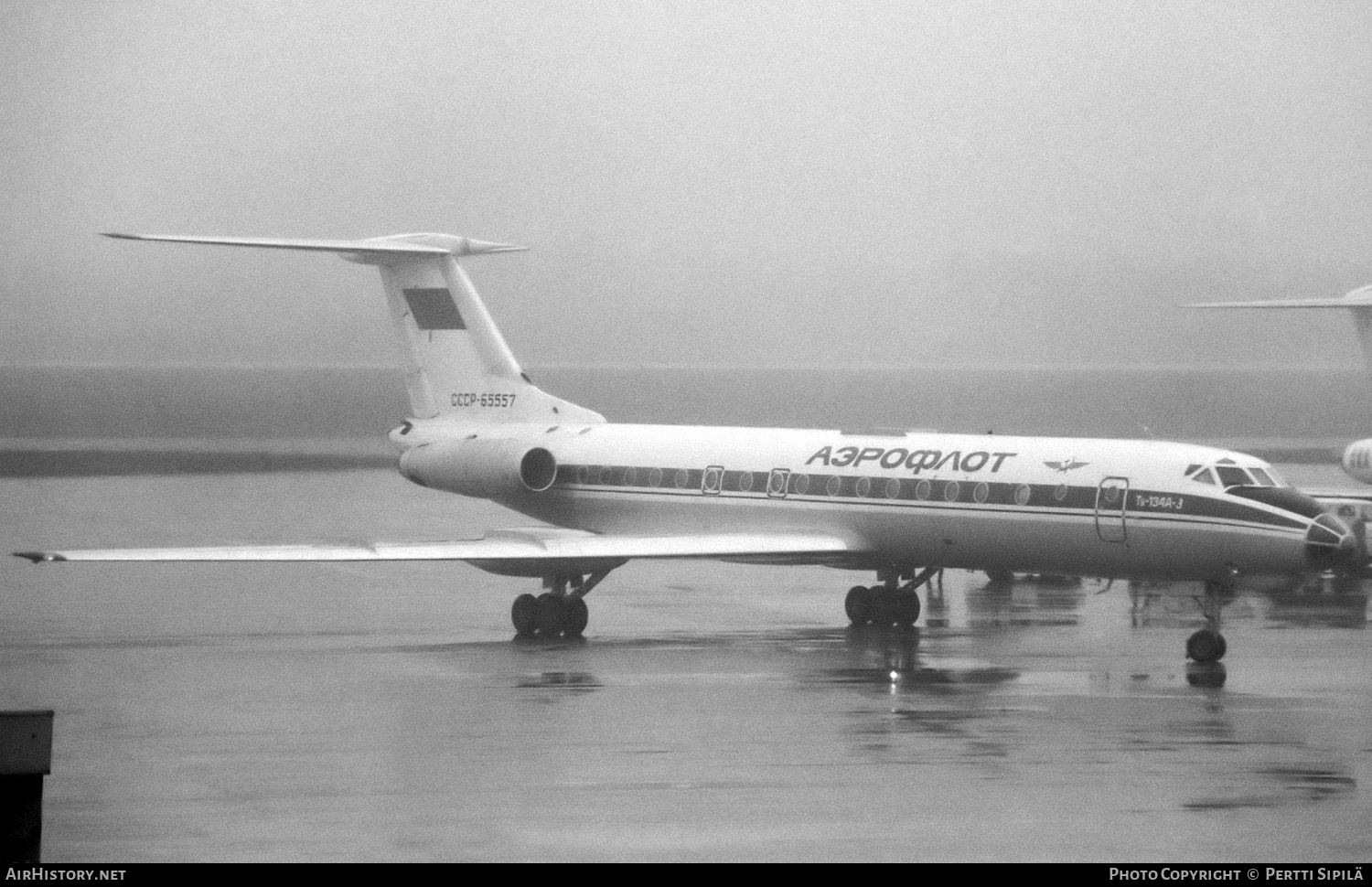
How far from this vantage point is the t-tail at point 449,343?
25578 millimetres

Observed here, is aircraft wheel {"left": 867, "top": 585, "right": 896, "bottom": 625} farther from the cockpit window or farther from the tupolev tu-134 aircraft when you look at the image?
the cockpit window

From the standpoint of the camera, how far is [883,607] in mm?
22547

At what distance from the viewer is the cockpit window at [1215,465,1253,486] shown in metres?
19.9

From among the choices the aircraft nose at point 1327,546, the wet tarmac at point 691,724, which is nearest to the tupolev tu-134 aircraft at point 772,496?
the aircraft nose at point 1327,546

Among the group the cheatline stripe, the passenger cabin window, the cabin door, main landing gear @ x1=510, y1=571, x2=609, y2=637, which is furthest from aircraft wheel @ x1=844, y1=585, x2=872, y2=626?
the passenger cabin window

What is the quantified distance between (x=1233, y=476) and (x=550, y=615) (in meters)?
6.84

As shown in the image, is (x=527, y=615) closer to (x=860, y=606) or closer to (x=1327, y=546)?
(x=860, y=606)

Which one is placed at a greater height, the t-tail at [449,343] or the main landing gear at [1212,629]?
the t-tail at [449,343]

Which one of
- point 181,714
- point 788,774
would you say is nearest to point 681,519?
point 181,714

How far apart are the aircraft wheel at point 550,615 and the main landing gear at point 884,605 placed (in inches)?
122

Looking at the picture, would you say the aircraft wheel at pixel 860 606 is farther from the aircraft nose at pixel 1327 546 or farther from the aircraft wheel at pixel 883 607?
the aircraft nose at pixel 1327 546

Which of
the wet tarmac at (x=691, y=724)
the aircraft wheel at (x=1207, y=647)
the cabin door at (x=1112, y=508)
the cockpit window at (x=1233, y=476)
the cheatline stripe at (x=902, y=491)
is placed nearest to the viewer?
the wet tarmac at (x=691, y=724)

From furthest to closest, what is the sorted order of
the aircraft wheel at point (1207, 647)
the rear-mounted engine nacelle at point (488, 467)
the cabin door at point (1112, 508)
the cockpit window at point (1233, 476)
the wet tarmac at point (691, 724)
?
1. the rear-mounted engine nacelle at point (488, 467)
2. the cabin door at point (1112, 508)
3. the cockpit window at point (1233, 476)
4. the aircraft wheel at point (1207, 647)
5. the wet tarmac at point (691, 724)

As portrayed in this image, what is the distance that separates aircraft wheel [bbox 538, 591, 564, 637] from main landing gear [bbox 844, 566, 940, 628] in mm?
3106
